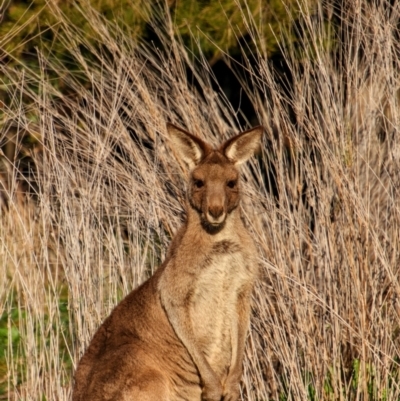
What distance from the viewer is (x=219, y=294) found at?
151 inches

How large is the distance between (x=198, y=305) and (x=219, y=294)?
0.11 meters

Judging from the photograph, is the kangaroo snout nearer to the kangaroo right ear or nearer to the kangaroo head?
the kangaroo head

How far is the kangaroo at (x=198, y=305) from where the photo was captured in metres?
3.82

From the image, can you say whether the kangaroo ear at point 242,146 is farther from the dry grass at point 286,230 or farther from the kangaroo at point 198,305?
the dry grass at point 286,230

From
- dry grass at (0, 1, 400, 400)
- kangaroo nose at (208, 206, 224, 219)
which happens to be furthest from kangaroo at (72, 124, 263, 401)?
dry grass at (0, 1, 400, 400)

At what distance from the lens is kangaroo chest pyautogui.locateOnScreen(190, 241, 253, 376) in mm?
3834

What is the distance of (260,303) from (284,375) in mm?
340

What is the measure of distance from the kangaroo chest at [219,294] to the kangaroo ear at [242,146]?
38 centimetres

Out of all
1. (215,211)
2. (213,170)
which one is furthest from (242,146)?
(215,211)

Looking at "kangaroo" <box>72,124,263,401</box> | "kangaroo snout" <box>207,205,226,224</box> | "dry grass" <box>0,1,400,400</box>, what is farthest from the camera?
"dry grass" <box>0,1,400,400</box>

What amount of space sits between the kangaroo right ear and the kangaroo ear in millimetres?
84

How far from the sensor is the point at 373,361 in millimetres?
4160

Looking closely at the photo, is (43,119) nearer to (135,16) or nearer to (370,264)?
(370,264)

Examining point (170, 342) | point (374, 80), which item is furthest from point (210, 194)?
point (374, 80)
